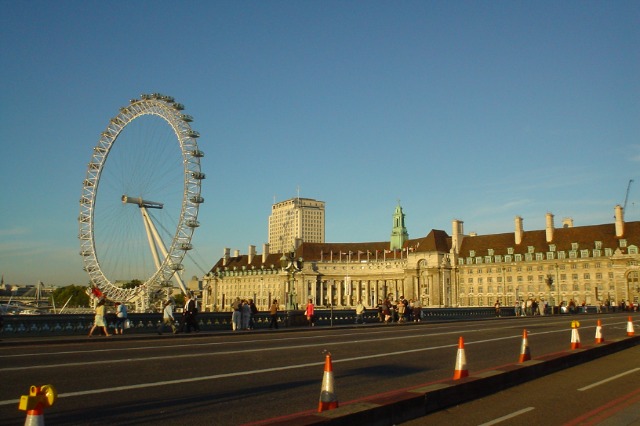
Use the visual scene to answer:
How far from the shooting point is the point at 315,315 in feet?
158

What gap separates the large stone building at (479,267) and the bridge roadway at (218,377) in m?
85.9

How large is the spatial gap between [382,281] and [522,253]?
4916cm

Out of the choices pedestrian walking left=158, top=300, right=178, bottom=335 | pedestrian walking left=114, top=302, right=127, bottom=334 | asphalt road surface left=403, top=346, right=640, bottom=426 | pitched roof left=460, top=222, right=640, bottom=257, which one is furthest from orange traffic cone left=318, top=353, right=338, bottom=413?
pitched roof left=460, top=222, right=640, bottom=257

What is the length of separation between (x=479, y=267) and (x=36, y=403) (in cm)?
15104

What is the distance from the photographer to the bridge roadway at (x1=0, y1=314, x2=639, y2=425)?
417 inches

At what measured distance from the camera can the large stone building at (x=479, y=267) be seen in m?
130

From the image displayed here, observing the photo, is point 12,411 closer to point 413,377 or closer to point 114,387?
point 114,387

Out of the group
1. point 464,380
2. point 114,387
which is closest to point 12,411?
point 114,387

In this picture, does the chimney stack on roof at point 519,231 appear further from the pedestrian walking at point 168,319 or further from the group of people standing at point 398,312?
the pedestrian walking at point 168,319

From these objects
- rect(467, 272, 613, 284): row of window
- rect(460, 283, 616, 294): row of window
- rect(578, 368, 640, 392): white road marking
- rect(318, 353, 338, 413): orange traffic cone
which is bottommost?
rect(578, 368, 640, 392): white road marking

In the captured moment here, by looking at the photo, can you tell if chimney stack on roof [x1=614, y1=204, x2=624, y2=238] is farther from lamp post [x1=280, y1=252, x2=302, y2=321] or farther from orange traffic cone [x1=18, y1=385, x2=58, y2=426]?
orange traffic cone [x1=18, y1=385, x2=58, y2=426]

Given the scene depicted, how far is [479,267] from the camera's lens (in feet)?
495

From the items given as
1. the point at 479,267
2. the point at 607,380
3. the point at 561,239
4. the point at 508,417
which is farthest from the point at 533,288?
the point at 508,417

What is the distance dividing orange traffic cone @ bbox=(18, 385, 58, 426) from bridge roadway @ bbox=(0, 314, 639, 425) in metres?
3.55
